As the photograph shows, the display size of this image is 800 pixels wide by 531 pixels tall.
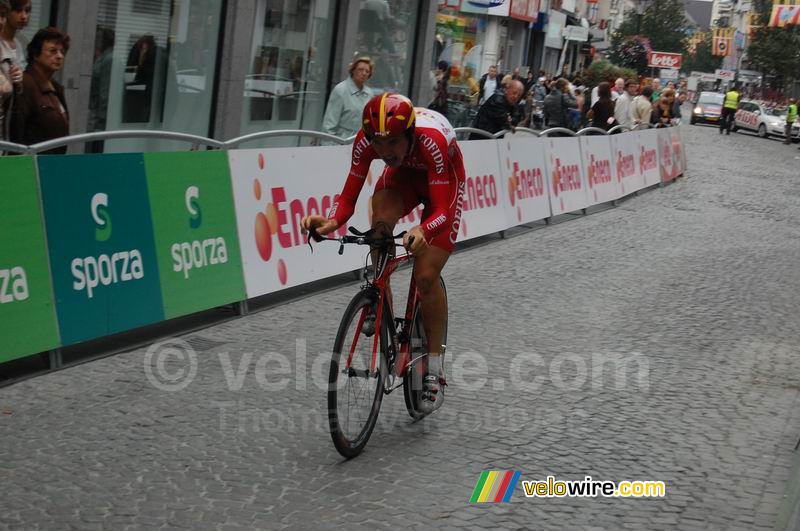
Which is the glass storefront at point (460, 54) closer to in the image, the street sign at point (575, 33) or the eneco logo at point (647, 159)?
the eneco logo at point (647, 159)

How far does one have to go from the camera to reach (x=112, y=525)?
459cm

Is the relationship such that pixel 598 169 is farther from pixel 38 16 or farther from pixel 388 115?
pixel 388 115

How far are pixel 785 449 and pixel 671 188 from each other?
17062mm

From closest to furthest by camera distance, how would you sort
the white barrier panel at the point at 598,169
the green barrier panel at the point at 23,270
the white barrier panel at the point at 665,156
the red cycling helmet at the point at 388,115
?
the red cycling helmet at the point at 388,115 → the green barrier panel at the point at 23,270 → the white barrier panel at the point at 598,169 → the white barrier panel at the point at 665,156

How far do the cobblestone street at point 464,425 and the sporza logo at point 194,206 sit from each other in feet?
2.59

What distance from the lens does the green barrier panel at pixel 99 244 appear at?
6.89 meters

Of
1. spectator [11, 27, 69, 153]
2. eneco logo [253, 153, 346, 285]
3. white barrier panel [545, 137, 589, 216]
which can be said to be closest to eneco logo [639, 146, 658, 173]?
white barrier panel [545, 137, 589, 216]

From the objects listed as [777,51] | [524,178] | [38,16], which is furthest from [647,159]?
[777,51]

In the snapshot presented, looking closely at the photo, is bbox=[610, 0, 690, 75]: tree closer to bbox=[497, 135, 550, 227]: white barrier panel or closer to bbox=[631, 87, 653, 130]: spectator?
bbox=[631, 87, 653, 130]: spectator

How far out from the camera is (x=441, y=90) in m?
21.4

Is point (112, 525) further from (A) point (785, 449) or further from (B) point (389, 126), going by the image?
(A) point (785, 449)

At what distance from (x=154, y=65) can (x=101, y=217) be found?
Answer: 7471 millimetres

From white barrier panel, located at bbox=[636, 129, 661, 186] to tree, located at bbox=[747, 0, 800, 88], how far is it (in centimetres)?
5601

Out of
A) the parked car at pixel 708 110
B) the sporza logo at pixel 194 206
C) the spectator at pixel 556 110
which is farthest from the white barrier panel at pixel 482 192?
the parked car at pixel 708 110
